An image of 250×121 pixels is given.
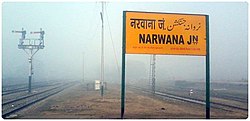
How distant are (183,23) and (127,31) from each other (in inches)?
78.8

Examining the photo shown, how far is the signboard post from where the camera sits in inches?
425

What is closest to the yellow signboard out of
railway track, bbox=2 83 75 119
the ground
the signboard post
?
the signboard post

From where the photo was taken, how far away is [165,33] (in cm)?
1097

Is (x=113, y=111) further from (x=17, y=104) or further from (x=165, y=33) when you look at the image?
(x=17, y=104)

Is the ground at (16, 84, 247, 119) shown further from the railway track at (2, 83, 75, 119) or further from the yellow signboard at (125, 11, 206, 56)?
the yellow signboard at (125, 11, 206, 56)

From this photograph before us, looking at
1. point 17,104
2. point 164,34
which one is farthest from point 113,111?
point 17,104

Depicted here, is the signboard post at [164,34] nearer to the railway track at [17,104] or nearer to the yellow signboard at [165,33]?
the yellow signboard at [165,33]

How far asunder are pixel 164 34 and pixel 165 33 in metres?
0.05

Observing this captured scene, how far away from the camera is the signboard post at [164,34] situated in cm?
1080

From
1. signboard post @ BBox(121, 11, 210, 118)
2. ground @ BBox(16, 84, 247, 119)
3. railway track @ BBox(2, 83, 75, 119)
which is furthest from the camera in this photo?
railway track @ BBox(2, 83, 75, 119)

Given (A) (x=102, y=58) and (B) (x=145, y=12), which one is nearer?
(B) (x=145, y=12)

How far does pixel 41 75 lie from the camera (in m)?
142

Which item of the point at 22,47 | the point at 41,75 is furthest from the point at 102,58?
the point at 41,75

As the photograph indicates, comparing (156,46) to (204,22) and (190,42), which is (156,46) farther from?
(204,22)
